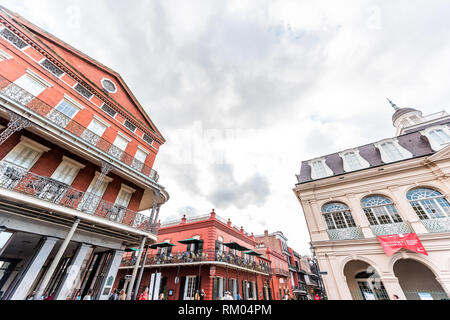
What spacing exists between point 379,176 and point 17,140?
20.9 meters

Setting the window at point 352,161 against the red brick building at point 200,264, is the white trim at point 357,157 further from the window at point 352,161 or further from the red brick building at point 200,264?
the red brick building at point 200,264

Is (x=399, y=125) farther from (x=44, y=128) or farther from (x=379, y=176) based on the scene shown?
(x=44, y=128)


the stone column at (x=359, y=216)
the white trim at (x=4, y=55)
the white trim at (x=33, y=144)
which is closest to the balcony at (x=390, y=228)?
the stone column at (x=359, y=216)

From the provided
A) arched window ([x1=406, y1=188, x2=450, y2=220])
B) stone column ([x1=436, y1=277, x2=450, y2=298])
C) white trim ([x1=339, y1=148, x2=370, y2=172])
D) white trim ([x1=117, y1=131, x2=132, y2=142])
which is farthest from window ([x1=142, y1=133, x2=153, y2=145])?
stone column ([x1=436, y1=277, x2=450, y2=298])

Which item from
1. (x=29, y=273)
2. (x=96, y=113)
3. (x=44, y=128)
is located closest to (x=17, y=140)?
(x=44, y=128)

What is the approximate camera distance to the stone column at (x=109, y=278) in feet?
Answer: 28.9

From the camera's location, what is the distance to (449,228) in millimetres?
9570

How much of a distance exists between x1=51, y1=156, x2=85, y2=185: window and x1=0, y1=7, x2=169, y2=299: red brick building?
0.13ft

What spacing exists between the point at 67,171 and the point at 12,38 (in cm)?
764

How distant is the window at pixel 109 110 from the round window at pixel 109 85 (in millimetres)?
1880

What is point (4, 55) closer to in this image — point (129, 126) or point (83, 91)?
point (83, 91)

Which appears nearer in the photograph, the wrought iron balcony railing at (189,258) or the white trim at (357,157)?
the white trim at (357,157)

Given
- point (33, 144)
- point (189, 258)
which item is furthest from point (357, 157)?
point (33, 144)

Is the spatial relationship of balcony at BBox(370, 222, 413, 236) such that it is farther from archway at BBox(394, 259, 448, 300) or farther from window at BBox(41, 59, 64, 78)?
window at BBox(41, 59, 64, 78)
